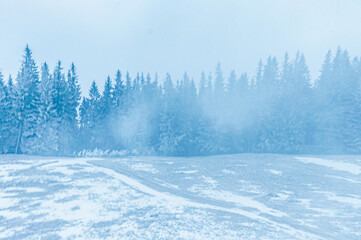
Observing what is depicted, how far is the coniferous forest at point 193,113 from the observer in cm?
3778

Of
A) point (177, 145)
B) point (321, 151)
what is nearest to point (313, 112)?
point (321, 151)

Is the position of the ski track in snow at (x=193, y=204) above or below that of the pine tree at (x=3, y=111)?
below

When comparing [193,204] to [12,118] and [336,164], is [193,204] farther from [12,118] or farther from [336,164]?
[12,118]

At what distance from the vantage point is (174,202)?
55.7ft

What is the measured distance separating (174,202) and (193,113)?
32563 mm

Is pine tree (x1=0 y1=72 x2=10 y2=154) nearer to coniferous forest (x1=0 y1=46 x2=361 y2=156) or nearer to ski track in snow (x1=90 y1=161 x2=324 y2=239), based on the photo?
coniferous forest (x1=0 y1=46 x2=361 y2=156)

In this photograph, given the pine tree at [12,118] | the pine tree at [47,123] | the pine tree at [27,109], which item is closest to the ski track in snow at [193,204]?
the pine tree at [47,123]

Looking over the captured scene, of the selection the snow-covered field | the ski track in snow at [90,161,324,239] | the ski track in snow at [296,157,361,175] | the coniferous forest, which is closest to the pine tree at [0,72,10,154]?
the coniferous forest

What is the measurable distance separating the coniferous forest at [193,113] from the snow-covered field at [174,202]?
547 inches

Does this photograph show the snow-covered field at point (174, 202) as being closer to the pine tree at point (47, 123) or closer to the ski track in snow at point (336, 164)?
the ski track in snow at point (336, 164)

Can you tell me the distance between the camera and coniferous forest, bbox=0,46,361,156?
124 ft

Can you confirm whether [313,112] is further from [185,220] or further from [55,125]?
[55,125]

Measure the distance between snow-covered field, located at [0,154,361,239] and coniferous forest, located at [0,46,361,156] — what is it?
1390 cm

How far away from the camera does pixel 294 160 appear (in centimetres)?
3406
